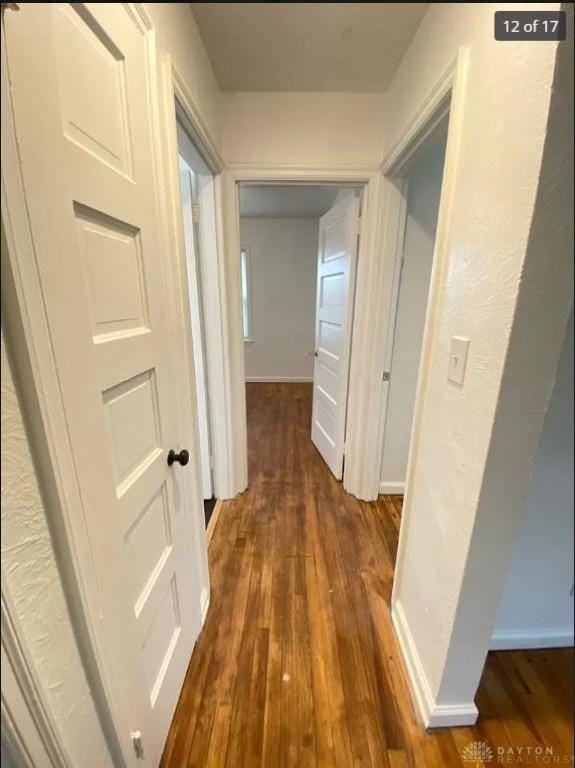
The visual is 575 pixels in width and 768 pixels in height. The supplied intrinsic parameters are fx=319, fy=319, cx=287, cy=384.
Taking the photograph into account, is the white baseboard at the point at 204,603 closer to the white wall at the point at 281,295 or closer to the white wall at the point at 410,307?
the white wall at the point at 410,307

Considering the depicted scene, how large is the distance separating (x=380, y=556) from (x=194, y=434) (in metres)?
1.26

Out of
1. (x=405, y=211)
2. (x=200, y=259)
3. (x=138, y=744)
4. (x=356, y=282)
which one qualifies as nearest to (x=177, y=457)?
(x=138, y=744)

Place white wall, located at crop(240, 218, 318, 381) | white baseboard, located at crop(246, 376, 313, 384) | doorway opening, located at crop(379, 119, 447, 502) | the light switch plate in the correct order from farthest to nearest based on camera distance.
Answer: white baseboard, located at crop(246, 376, 313, 384) → white wall, located at crop(240, 218, 318, 381) → doorway opening, located at crop(379, 119, 447, 502) → the light switch plate

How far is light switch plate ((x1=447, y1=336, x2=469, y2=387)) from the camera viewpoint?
87 cm

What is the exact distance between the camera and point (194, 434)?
1235 mm

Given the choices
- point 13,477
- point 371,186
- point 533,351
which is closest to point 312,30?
point 371,186

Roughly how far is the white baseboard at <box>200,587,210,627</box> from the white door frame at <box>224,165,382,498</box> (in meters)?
0.84

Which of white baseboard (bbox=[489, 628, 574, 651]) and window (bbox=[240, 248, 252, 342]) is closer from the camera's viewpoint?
white baseboard (bbox=[489, 628, 574, 651])

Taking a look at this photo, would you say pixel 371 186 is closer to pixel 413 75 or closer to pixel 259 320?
pixel 413 75

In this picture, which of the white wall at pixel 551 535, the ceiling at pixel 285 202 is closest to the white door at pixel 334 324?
the ceiling at pixel 285 202

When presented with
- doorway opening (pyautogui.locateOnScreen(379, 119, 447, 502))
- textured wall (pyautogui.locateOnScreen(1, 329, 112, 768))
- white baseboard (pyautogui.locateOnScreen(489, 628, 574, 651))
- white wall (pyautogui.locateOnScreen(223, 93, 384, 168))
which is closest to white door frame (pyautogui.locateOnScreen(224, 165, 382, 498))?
white wall (pyautogui.locateOnScreen(223, 93, 384, 168))

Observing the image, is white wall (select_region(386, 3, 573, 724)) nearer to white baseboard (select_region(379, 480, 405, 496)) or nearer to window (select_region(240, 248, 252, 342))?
white baseboard (select_region(379, 480, 405, 496))

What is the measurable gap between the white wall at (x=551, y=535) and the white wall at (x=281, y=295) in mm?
4293

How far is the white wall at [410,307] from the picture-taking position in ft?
5.86
